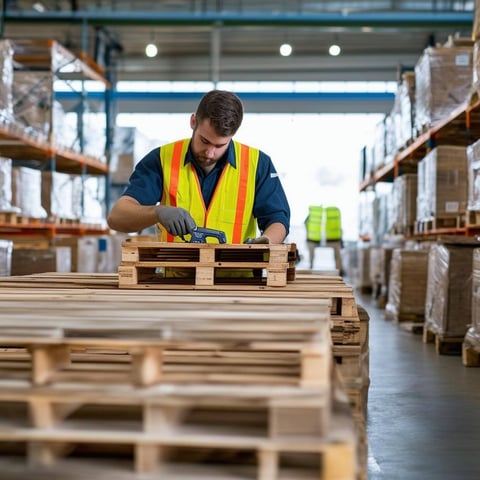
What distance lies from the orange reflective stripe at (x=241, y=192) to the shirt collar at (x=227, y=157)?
5 cm

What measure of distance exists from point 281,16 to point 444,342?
31.5 feet

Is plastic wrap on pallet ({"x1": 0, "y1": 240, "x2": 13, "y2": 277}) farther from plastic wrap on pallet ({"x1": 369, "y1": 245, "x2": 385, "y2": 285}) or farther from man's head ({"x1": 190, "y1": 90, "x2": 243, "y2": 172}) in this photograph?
plastic wrap on pallet ({"x1": 369, "y1": 245, "x2": 385, "y2": 285})

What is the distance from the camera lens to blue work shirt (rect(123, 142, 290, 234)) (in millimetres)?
3645

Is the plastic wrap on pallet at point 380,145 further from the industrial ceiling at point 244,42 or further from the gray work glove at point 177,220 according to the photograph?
the gray work glove at point 177,220

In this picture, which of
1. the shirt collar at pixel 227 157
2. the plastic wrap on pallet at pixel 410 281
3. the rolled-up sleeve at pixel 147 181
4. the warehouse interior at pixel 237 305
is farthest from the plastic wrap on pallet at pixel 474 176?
the rolled-up sleeve at pixel 147 181

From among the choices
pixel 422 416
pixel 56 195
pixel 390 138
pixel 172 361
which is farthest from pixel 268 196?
pixel 390 138

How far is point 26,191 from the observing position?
26.3 feet

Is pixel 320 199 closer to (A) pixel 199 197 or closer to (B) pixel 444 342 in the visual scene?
(B) pixel 444 342

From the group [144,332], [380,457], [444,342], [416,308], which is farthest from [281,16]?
[144,332]

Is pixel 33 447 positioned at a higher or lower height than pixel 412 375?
higher

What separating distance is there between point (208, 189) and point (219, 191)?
91 millimetres

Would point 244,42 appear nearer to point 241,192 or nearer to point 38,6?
point 38,6

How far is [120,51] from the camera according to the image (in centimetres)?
1867

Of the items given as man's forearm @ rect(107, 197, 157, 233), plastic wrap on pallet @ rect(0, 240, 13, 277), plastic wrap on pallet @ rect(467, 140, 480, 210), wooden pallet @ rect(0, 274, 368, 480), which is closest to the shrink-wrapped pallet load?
plastic wrap on pallet @ rect(467, 140, 480, 210)
